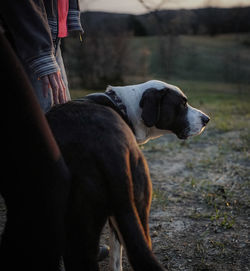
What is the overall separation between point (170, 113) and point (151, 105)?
25 cm

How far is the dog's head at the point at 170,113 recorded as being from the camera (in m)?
2.98

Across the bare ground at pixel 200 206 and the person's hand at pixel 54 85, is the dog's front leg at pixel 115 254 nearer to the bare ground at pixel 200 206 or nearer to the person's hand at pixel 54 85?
the bare ground at pixel 200 206

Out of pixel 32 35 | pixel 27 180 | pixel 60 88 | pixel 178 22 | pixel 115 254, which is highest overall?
pixel 32 35

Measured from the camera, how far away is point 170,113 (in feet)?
10.4

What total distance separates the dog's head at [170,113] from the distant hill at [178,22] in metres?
13.3

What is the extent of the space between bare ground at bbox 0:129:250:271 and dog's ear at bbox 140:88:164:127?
109cm

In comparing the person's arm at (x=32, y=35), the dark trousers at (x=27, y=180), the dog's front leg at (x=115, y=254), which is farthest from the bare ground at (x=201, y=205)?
the person's arm at (x=32, y=35)

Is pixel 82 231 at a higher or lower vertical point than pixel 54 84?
lower

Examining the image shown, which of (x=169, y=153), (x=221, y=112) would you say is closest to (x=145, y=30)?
(x=221, y=112)

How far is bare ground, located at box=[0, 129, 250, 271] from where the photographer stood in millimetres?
2824

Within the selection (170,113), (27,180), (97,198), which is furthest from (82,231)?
(170,113)

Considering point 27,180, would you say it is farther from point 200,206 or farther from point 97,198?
point 200,206

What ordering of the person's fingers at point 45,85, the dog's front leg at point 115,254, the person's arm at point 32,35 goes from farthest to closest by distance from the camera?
the dog's front leg at point 115,254 < the person's fingers at point 45,85 < the person's arm at point 32,35

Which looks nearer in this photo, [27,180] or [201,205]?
[27,180]
